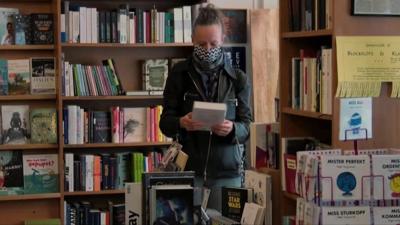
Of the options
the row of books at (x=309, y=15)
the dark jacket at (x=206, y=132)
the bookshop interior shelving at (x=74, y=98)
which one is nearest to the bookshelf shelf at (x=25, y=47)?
the bookshop interior shelving at (x=74, y=98)

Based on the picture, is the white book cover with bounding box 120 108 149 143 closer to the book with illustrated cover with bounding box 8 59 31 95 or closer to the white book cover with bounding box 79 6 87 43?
the white book cover with bounding box 79 6 87 43

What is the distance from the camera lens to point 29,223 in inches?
178

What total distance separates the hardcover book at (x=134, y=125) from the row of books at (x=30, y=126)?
488mm

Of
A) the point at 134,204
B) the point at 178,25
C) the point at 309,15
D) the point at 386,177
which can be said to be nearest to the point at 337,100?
the point at 386,177

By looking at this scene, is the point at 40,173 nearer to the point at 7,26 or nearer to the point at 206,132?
the point at 7,26

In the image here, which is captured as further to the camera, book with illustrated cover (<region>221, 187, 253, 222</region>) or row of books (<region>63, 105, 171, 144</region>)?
row of books (<region>63, 105, 171, 144</region>)

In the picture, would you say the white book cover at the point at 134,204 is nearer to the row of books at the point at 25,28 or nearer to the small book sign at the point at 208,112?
the small book sign at the point at 208,112

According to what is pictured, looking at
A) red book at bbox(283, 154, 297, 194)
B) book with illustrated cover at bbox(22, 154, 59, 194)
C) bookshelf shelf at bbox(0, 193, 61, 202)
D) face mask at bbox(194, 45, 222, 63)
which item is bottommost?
bookshelf shelf at bbox(0, 193, 61, 202)

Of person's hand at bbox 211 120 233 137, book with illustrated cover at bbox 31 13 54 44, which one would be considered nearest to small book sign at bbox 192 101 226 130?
person's hand at bbox 211 120 233 137

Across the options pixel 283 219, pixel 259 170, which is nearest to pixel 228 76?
pixel 259 170

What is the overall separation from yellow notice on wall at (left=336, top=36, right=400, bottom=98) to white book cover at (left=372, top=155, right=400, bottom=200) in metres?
0.31

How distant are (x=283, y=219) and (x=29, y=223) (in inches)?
94.3

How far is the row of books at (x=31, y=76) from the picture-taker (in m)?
4.53

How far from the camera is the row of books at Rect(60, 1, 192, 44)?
4.48 m
